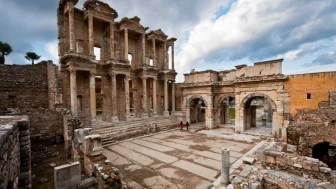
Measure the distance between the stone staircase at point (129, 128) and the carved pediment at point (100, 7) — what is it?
11.4 metres

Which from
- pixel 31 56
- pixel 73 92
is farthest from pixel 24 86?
pixel 31 56

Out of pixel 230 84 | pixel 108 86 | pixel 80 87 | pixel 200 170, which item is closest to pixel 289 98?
pixel 230 84

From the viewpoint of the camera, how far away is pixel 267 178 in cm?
652

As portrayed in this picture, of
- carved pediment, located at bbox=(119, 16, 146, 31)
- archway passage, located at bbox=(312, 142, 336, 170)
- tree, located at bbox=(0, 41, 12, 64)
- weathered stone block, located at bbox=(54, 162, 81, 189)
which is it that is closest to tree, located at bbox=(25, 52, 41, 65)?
tree, located at bbox=(0, 41, 12, 64)

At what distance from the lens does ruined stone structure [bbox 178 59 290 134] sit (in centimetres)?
1373

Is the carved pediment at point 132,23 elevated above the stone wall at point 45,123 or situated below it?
above

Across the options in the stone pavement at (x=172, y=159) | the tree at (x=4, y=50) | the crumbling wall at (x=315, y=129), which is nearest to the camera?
the stone pavement at (x=172, y=159)

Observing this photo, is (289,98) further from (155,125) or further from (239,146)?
(155,125)

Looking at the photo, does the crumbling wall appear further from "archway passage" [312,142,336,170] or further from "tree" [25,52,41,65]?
"tree" [25,52,41,65]

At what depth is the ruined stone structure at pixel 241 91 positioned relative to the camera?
1373 centimetres

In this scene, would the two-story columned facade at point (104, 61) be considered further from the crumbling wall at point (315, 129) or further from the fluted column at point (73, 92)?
the crumbling wall at point (315, 129)

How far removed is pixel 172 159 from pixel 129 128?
725 centimetres

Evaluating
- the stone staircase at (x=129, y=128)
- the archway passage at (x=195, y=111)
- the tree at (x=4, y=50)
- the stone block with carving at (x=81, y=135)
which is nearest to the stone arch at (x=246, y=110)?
the archway passage at (x=195, y=111)

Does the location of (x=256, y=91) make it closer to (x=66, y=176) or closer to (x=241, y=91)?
(x=241, y=91)
